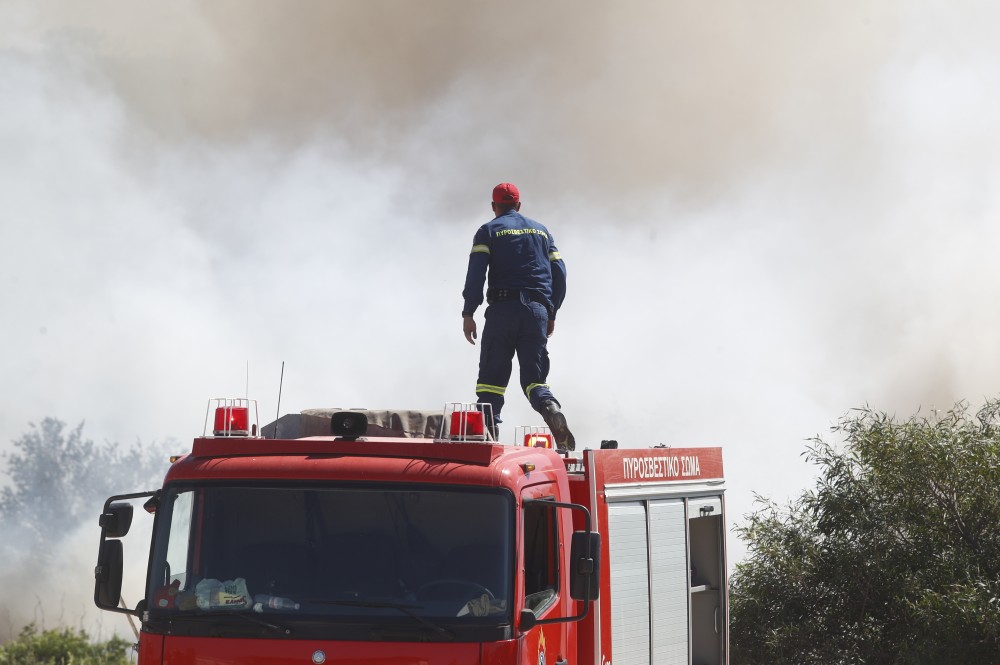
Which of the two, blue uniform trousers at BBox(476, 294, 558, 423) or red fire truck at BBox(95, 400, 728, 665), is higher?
blue uniform trousers at BBox(476, 294, 558, 423)

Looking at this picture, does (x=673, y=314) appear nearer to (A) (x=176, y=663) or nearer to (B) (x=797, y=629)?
(B) (x=797, y=629)

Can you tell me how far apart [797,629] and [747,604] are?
0.52m

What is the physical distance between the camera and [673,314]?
2920 cm

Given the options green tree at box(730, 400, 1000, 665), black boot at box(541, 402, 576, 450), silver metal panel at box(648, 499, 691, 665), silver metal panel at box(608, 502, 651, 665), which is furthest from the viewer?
green tree at box(730, 400, 1000, 665)

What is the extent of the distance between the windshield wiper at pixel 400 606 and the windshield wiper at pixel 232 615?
16cm

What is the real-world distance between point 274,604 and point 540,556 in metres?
1.18

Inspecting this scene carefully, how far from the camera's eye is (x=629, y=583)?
643 centimetres

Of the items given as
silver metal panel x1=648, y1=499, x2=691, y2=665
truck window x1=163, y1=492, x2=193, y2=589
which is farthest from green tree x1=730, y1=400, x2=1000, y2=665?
truck window x1=163, y1=492, x2=193, y2=589

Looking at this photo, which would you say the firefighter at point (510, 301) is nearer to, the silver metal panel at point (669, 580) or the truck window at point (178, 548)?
the silver metal panel at point (669, 580)

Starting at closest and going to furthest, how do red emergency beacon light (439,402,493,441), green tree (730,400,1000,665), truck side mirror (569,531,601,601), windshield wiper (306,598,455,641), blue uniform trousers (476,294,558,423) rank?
windshield wiper (306,598,455,641), truck side mirror (569,531,601,601), red emergency beacon light (439,402,493,441), blue uniform trousers (476,294,558,423), green tree (730,400,1000,665)

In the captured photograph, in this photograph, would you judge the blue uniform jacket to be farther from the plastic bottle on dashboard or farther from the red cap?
the plastic bottle on dashboard

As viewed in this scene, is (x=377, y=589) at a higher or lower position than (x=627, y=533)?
lower

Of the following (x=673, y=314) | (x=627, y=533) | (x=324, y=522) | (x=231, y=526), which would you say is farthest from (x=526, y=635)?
(x=673, y=314)

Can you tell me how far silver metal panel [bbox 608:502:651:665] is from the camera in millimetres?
6316
